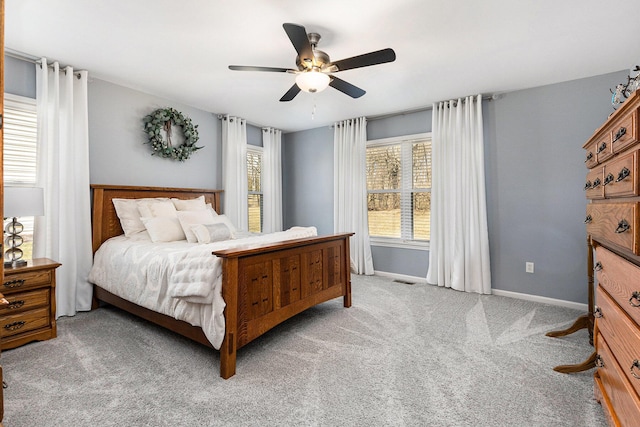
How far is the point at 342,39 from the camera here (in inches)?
99.3

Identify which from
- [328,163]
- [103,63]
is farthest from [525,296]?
[103,63]

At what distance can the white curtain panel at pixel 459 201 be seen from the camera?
3.79 meters

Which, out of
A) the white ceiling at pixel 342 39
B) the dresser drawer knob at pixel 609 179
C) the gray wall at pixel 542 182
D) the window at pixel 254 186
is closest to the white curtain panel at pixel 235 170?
the window at pixel 254 186

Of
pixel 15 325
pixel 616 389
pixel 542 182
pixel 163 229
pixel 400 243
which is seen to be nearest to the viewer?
pixel 616 389

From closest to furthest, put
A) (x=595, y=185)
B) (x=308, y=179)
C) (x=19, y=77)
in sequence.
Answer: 1. (x=595, y=185)
2. (x=19, y=77)
3. (x=308, y=179)

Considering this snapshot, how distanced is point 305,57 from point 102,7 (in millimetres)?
1397

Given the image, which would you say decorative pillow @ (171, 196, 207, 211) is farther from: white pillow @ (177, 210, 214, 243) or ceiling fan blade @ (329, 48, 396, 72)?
ceiling fan blade @ (329, 48, 396, 72)

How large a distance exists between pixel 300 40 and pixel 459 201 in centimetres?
279

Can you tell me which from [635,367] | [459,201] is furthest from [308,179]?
[635,367]

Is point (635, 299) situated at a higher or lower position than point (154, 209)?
lower

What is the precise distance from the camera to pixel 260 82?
3373 mm

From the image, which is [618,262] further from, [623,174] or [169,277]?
[169,277]

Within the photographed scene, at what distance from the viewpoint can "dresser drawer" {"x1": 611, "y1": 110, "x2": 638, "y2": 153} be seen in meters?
1.18

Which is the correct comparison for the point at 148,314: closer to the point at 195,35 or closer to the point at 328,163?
the point at 195,35
